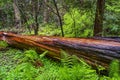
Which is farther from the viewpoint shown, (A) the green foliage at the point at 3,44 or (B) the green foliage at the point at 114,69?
(A) the green foliage at the point at 3,44

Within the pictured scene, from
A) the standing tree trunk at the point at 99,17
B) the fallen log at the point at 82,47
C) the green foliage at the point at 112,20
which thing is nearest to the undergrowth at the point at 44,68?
the fallen log at the point at 82,47

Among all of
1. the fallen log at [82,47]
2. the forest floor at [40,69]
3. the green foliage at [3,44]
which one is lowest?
the forest floor at [40,69]

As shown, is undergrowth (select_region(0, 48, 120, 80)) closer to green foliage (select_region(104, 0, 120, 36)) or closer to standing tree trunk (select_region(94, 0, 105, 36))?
standing tree trunk (select_region(94, 0, 105, 36))

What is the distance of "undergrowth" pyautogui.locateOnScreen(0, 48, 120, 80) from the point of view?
4.55 meters

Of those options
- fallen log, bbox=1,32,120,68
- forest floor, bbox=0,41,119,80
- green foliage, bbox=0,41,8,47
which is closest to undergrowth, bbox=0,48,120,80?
forest floor, bbox=0,41,119,80

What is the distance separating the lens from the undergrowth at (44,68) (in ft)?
14.9

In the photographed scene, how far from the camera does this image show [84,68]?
15.2 ft

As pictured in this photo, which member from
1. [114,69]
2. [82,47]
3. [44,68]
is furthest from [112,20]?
[114,69]

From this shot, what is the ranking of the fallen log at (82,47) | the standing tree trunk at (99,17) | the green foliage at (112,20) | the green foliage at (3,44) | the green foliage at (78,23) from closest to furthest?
the fallen log at (82,47)
the standing tree trunk at (99,17)
the green foliage at (3,44)
the green foliage at (112,20)
the green foliage at (78,23)

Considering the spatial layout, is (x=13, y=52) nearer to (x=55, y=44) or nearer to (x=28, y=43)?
(x=28, y=43)

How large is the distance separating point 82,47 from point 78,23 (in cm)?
323

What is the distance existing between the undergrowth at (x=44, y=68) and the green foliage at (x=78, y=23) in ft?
7.34

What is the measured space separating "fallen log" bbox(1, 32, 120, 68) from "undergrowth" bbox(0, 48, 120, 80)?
214mm

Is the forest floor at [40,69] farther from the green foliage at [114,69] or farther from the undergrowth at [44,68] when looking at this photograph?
the green foliage at [114,69]
